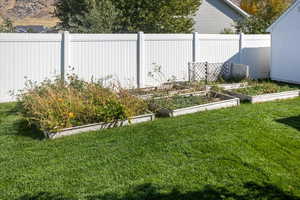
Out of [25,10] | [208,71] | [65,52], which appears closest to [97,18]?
[65,52]

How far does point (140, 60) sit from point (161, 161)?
5.83 meters

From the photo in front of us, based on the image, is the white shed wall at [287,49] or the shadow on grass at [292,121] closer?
the shadow on grass at [292,121]

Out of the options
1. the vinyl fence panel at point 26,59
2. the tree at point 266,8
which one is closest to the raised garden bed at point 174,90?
the vinyl fence panel at point 26,59

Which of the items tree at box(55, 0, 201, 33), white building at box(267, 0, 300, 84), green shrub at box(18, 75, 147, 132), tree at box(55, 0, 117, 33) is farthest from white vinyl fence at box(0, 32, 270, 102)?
tree at box(55, 0, 201, 33)

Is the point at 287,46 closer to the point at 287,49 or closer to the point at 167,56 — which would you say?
the point at 287,49

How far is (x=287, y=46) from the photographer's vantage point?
36.9 feet

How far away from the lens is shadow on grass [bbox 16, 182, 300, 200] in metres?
3.41

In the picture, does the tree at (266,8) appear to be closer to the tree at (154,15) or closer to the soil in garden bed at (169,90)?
the tree at (154,15)

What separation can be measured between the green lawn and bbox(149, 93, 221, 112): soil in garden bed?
847 millimetres

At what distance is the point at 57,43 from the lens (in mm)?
8555

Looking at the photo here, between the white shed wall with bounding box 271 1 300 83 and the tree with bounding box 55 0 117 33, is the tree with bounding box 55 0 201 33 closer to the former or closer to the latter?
the tree with bounding box 55 0 117 33

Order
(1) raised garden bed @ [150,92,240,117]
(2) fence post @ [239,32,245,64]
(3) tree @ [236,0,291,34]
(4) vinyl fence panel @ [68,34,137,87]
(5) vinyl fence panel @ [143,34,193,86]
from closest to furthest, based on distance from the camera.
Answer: (1) raised garden bed @ [150,92,240,117], (4) vinyl fence panel @ [68,34,137,87], (5) vinyl fence panel @ [143,34,193,86], (2) fence post @ [239,32,245,64], (3) tree @ [236,0,291,34]

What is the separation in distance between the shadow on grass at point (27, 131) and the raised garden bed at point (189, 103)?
2.61 metres

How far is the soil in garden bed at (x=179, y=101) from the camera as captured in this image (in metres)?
7.22
